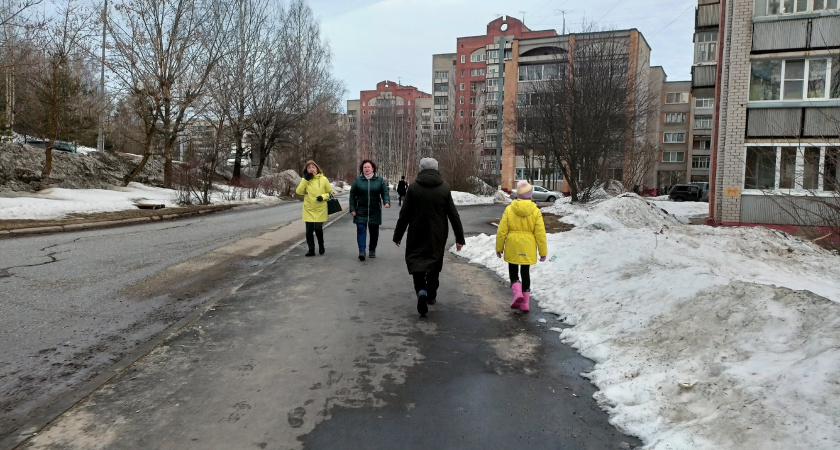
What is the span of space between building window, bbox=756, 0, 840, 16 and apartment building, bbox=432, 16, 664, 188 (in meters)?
6.43

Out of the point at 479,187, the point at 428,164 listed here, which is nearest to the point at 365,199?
the point at 428,164

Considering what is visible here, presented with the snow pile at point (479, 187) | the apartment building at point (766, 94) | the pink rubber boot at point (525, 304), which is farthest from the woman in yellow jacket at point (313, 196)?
the snow pile at point (479, 187)

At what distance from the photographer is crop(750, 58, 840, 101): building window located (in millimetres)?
16500

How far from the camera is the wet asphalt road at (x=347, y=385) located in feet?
10.1

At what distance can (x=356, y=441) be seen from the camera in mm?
3021

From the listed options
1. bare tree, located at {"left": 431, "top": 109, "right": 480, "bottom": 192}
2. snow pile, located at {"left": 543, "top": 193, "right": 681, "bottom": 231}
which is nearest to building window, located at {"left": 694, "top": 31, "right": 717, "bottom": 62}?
snow pile, located at {"left": 543, "top": 193, "right": 681, "bottom": 231}

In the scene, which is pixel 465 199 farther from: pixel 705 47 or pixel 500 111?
pixel 500 111

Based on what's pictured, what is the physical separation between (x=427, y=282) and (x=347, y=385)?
8.36ft

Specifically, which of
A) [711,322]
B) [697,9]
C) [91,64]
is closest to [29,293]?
[711,322]

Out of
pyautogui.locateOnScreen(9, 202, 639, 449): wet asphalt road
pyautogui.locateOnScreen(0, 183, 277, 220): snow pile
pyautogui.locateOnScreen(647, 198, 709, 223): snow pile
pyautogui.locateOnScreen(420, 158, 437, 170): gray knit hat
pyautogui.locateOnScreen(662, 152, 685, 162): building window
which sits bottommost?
pyautogui.locateOnScreen(9, 202, 639, 449): wet asphalt road

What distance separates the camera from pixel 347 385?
3.85 m

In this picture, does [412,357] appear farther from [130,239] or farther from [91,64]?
[91,64]

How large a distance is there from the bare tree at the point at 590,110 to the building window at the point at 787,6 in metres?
5.83

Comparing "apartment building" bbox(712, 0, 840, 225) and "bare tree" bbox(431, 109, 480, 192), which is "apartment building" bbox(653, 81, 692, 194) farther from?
"apartment building" bbox(712, 0, 840, 225)
